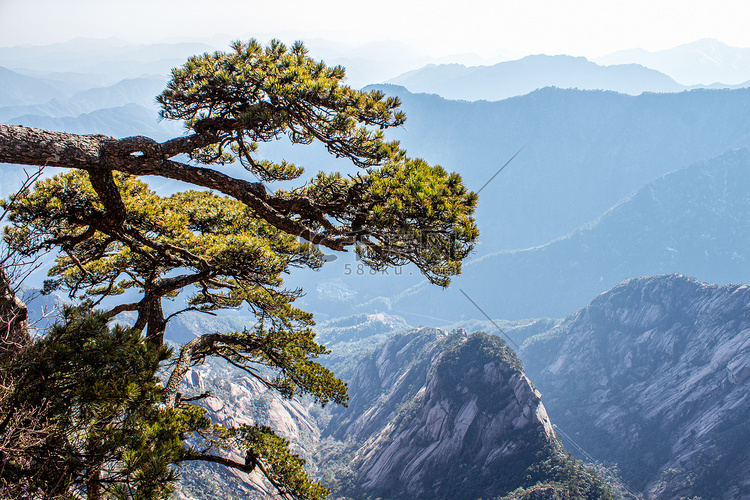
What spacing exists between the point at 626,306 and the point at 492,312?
97.9 metres

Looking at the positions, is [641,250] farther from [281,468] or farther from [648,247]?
[281,468]

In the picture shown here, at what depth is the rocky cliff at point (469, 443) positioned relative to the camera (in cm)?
4209

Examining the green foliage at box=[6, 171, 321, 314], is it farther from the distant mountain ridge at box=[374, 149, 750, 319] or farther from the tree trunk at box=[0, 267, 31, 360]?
the distant mountain ridge at box=[374, 149, 750, 319]

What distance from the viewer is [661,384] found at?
68312 millimetres

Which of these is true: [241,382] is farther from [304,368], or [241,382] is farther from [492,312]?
[492,312]

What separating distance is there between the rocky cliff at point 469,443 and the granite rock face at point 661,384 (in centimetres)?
2035

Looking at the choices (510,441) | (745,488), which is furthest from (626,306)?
(510,441)

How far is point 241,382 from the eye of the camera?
74.2 metres

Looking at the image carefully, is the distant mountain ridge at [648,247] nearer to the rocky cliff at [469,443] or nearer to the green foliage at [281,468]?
the rocky cliff at [469,443]

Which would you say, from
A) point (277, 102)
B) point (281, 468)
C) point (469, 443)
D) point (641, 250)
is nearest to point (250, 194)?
point (277, 102)

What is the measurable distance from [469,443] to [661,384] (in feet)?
143

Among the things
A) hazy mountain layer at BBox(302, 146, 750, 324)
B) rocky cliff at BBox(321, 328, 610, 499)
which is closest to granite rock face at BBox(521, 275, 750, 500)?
rocky cliff at BBox(321, 328, 610, 499)

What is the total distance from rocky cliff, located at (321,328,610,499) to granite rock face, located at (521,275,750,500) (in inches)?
801

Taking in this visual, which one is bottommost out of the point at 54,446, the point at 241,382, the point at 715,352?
the point at 715,352
